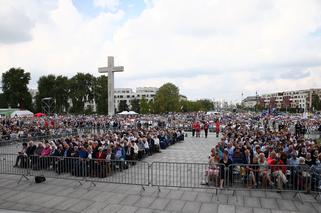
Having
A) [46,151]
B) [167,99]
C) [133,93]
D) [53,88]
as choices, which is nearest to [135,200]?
[46,151]

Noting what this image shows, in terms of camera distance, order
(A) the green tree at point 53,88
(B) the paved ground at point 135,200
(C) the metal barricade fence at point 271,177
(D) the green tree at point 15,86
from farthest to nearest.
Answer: (A) the green tree at point 53,88 < (D) the green tree at point 15,86 < (C) the metal barricade fence at point 271,177 < (B) the paved ground at point 135,200

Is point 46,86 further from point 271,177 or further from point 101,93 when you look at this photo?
point 271,177

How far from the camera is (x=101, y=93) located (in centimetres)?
8056

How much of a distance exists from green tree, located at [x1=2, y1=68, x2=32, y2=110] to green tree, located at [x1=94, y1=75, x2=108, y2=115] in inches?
738

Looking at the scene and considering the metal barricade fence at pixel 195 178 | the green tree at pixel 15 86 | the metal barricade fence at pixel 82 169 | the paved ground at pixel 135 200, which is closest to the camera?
the paved ground at pixel 135 200

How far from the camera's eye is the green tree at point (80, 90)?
7906cm

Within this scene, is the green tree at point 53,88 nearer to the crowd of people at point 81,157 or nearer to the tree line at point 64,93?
the tree line at point 64,93

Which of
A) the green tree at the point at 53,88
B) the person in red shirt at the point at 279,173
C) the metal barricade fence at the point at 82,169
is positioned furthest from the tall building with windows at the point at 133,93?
the person in red shirt at the point at 279,173

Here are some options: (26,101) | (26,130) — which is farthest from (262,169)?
A: (26,101)

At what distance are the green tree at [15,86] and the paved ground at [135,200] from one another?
67127mm

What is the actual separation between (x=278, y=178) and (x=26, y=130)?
72.6ft

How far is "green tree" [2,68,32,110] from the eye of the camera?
6906 centimetres

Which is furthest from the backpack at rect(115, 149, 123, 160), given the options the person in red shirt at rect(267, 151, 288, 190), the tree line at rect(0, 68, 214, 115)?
the tree line at rect(0, 68, 214, 115)

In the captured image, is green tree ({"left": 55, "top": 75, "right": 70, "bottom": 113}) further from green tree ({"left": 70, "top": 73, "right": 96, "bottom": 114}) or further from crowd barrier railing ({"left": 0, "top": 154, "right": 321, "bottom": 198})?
crowd barrier railing ({"left": 0, "top": 154, "right": 321, "bottom": 198})
